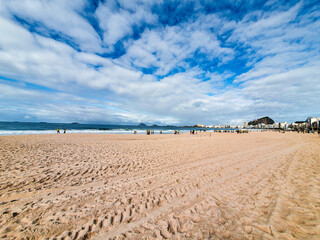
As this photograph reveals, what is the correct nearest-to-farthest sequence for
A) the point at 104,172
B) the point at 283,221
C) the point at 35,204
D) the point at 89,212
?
the point at 283,221
the point at 89,212
the point at 35,204
the point at 104,172

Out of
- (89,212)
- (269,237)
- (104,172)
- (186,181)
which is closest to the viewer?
(269,237)

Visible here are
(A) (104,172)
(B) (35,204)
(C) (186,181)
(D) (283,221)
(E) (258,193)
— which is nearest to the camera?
(D) (283,221)

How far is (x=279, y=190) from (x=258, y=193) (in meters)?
0.94

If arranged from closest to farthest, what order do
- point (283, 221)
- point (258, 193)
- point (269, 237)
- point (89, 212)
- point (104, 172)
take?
point (269, 237) → point (283, 221) → point (89, 212) → point (258, 193) → point (104, 172)

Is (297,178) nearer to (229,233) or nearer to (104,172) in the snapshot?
(229,233)

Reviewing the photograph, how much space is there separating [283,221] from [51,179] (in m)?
8.46

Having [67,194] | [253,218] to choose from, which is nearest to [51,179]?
[67,194]

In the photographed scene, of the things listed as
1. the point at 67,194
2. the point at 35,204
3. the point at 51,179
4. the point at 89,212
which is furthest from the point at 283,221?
the point at 51,179

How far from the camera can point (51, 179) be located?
575 centimetres

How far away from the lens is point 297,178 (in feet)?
19.1

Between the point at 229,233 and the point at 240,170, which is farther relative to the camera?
the point at 240,170

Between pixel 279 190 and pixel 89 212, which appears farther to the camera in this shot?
pixel 279 190

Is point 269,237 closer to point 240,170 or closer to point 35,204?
point 240,170

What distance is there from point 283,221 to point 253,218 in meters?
0.67
